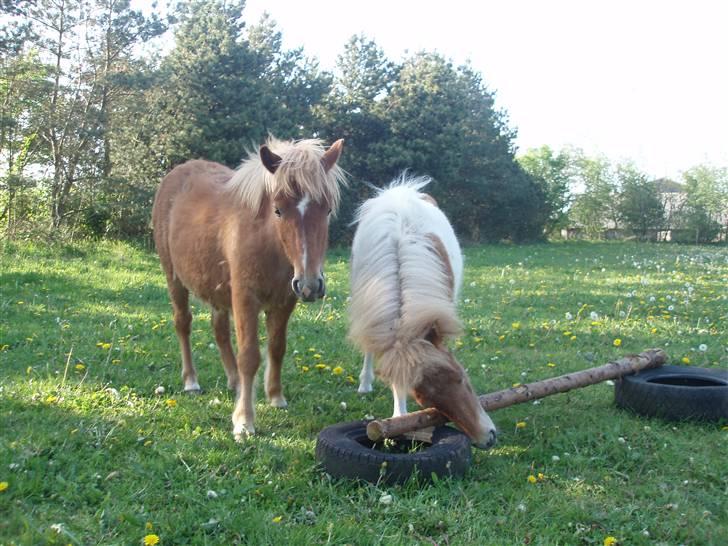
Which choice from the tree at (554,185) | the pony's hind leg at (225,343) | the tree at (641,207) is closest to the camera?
the pony's hind leg at (225,343)

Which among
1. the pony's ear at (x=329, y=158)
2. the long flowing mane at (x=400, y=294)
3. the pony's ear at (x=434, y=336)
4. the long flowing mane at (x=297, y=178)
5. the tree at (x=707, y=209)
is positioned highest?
the tree at (x=707, y=209)

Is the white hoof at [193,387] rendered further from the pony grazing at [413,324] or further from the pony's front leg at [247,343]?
the pony grazing at [413,324]

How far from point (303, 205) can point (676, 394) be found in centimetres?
319

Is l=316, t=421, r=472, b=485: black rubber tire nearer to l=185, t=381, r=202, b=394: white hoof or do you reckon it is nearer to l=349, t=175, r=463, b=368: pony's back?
l=349, t=175, r=463, b=368: pony's back

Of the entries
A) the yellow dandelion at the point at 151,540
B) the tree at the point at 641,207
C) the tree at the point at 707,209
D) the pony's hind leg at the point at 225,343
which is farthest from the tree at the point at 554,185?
the yellow dandelion at the point at 151,540

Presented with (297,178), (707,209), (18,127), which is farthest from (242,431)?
(707,209)

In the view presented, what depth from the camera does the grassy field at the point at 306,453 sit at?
2.92 metres

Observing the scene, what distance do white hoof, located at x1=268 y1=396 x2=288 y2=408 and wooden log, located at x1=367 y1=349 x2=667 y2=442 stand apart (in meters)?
1.54

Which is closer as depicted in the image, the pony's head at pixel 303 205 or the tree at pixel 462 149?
the pony's head at pixel 303 205

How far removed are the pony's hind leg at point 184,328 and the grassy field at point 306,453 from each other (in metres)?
0.15

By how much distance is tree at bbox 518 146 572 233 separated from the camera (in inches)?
1526

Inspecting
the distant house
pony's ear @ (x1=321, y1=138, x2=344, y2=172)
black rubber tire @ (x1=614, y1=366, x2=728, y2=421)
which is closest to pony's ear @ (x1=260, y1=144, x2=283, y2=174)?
pony's ear @ (x1=321, y1=138, x2=344, y2=172)

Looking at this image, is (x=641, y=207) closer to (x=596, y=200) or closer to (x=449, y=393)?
(x=596, y=200)

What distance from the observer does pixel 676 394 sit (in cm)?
443
